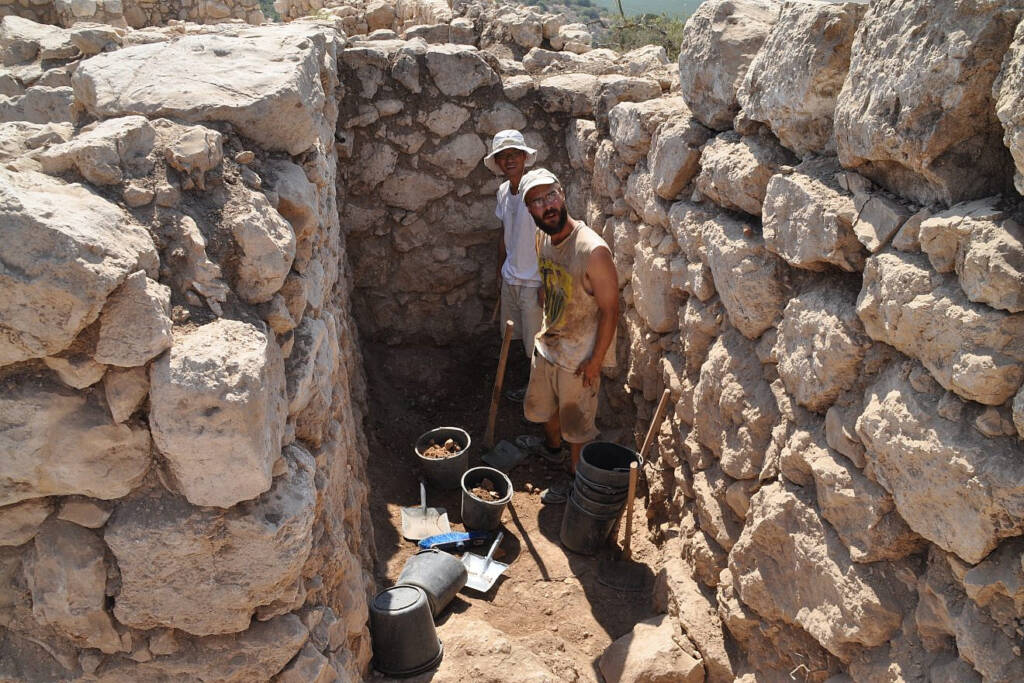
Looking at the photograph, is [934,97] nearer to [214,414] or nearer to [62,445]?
[214,414]

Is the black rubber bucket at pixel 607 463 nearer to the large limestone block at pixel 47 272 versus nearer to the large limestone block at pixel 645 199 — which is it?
the large limestone block at pixel 645 199

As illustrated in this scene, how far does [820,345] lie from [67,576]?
2.37 meters

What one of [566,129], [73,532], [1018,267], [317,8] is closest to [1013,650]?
[1018,267]

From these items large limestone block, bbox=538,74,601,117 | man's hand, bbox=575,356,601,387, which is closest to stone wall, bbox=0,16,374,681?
man's hand, bbox=575,356,601,387

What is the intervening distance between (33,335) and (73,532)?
1.67 feet

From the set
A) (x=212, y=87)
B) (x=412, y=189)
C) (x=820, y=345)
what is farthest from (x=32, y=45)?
(x=820, y=345)

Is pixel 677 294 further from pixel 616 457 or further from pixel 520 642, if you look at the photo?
pixel 520 642

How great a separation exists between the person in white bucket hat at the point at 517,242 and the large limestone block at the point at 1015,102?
10.0ft

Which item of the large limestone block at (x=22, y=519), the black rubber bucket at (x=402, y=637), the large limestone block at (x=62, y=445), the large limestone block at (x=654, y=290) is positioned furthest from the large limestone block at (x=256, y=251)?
the large limestone block at (x=654, y=290)

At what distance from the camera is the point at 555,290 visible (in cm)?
410

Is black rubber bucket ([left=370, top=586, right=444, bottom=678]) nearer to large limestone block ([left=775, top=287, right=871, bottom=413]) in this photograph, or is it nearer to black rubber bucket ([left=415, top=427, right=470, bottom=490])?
black rubber bucket ([left=415, top=427, right=470, bottom=490])

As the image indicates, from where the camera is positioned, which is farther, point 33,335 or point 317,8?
point 317,8

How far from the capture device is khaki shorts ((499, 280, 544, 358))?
4906 millimetres

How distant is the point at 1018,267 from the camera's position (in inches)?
67.9
